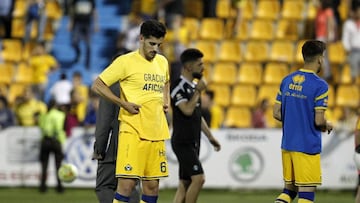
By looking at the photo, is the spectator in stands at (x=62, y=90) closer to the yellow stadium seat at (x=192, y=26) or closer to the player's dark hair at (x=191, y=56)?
the yellow stadium seat at (x=192, y=26)

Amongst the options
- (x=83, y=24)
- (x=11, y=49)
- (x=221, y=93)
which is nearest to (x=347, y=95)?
(x=221, y=93)

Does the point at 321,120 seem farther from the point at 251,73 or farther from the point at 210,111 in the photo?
the point at 251,73

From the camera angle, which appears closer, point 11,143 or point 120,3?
point 11,143

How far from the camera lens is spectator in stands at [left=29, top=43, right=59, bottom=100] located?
2757 centimetres

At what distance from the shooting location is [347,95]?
27.0 metres

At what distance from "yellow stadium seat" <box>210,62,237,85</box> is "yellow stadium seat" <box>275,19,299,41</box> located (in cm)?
156

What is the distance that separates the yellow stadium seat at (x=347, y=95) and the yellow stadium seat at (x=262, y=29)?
2748 millimetres

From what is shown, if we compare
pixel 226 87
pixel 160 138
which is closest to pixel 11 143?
pixel 226 87

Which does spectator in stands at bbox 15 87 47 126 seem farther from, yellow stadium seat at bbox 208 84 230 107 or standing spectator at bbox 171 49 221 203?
standing spectator at bbox 171 49 221 203

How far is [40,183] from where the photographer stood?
22938 mm

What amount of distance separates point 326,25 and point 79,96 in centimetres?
641

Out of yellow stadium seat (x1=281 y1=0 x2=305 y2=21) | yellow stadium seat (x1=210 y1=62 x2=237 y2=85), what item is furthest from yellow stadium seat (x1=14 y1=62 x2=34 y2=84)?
yellow stadium seat (x1=281 y1=0 x2=305 y2=21)

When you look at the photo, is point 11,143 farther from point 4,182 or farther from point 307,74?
point 307,74

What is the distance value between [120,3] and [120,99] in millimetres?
18600
